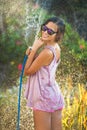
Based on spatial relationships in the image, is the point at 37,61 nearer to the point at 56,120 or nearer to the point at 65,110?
the point at 56,120

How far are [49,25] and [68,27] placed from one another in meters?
2.02

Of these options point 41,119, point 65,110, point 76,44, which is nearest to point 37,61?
point 41,119

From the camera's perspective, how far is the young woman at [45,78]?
3.50m

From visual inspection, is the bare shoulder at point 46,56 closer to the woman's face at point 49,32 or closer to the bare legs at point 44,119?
the woman's face at point 49,32

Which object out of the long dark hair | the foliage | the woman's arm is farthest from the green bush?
the woman's arm

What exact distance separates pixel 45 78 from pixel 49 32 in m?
0.34

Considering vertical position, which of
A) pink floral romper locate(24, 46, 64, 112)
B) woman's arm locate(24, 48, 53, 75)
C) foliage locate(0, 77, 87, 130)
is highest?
woman's arm locate(24, 48, 53, 75)

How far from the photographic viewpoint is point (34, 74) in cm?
355

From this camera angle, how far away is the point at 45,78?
3.55 metres

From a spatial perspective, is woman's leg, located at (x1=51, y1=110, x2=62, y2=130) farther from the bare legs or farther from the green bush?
the green bush

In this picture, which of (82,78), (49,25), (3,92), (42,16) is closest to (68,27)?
(42,16)

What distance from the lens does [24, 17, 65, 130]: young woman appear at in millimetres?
3502

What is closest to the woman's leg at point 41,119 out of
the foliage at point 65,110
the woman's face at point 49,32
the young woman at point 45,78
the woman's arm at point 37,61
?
the young woman at point 45,78

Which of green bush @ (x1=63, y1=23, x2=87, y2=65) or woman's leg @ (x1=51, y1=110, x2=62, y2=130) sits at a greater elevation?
green bush @ (x1=63, y1=23, x2=87, y2=65)
